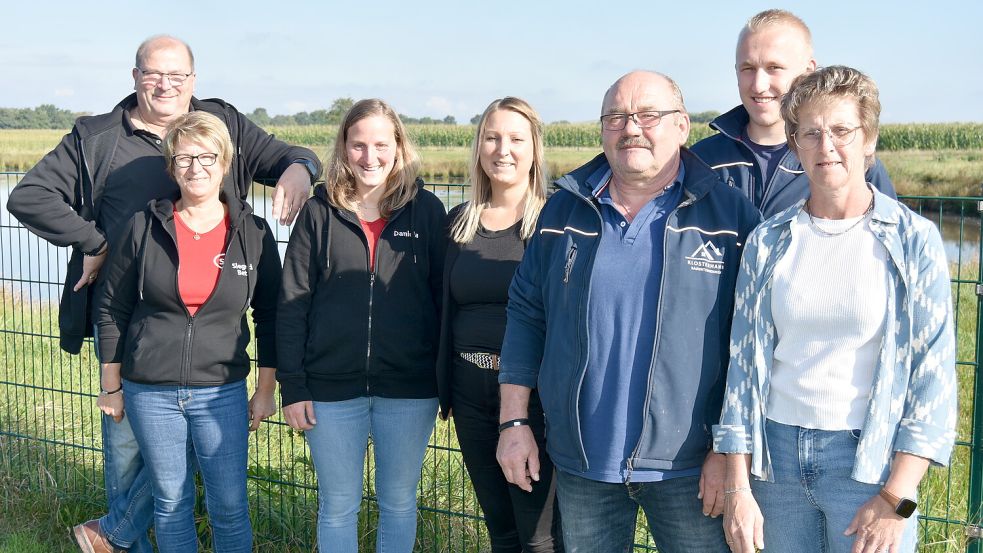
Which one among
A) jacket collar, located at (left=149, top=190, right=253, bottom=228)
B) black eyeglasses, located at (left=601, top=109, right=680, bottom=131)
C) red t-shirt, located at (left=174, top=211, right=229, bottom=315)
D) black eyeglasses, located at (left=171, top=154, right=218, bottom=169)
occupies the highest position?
black eyeglasses, located at (left=601, top=109, right=680, bottom=131)

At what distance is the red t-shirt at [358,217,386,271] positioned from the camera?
11.1 feet

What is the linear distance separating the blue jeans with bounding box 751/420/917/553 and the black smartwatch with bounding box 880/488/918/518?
5cm

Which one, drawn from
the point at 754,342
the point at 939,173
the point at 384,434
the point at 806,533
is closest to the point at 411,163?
the point at 384,434

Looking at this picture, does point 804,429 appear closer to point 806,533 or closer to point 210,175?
point 806,533

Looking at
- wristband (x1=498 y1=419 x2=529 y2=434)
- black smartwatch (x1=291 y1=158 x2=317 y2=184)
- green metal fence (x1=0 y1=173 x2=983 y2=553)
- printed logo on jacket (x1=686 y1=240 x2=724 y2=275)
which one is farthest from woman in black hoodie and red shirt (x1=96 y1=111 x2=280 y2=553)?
printed logo on jacket (x1=686 y1=240 x2=724 y2=275)

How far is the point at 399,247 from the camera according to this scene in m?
3.40

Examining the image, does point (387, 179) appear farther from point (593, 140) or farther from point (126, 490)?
point (593, 140)

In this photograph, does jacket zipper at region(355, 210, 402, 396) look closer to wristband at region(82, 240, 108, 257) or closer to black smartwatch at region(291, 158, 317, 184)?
black smartwatch at region(291, 158, 317, 184)

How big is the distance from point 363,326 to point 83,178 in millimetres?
1467

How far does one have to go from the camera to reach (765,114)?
299 centimetres

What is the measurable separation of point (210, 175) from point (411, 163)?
0.78 m

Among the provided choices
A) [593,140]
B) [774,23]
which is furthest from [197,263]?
[593,140]

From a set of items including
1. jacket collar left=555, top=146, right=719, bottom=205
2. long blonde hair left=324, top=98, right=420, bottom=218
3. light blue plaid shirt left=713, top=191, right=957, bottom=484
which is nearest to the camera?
light blue plaid shirt left=713, top=191, right=957, bottom=484

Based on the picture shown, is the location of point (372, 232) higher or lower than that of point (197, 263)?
higher
